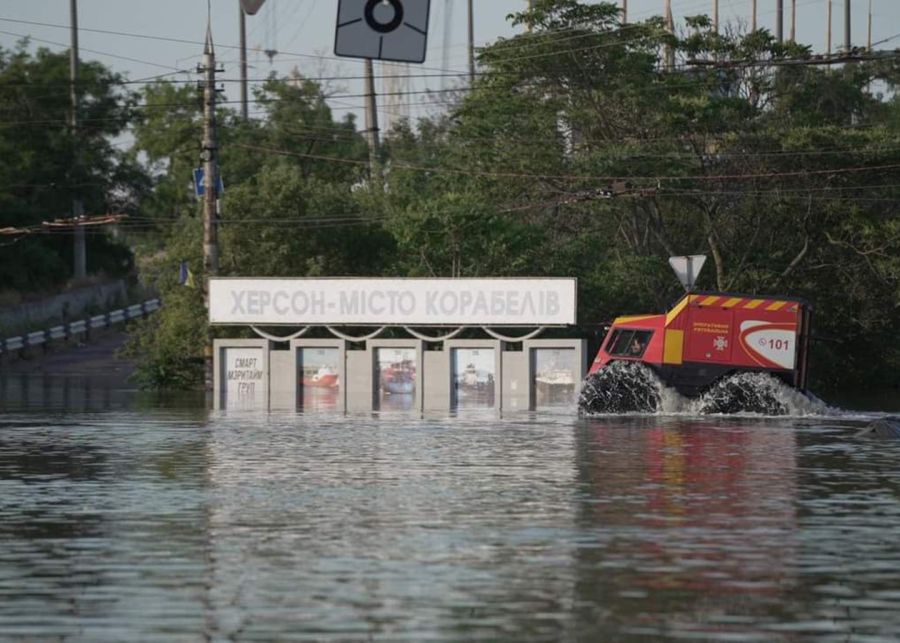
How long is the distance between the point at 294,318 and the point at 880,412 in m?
19.0

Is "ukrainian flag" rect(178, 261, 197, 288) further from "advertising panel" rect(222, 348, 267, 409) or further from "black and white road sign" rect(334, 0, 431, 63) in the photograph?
"black and white road sign" rect(334, 0, 431, 63)

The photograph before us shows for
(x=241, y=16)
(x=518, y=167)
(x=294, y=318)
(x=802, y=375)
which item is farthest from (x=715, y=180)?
(x=241, y=16)

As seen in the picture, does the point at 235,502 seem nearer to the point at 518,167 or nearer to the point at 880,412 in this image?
the point at 880,412

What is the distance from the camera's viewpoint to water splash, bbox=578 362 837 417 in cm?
4268

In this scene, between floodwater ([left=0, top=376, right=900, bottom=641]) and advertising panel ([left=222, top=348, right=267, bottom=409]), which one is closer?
floodwater ([left=0, top=376, right=900, bottom=641])

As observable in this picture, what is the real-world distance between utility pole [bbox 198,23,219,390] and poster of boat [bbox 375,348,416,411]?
617 centimetres

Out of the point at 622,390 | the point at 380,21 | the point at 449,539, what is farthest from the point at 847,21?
the point at 380,21

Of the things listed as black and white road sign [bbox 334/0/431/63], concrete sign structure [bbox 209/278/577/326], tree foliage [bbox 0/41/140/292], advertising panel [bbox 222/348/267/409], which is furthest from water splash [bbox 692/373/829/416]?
tree foliage [bbox 0/41/140/292]

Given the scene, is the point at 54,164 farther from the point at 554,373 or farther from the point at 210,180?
the point at 554,373

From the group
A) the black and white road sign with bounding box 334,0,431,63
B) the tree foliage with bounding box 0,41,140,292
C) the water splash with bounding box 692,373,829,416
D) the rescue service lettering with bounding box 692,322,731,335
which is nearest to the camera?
the black and white road sign with bounding box 334,0,431,63

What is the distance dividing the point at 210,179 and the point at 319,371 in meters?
7.27

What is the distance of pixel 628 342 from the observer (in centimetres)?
4381

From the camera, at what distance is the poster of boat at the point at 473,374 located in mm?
52469

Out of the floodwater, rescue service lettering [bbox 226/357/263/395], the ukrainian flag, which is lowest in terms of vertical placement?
rescue service lettering [bbox 226/357/263/395]
